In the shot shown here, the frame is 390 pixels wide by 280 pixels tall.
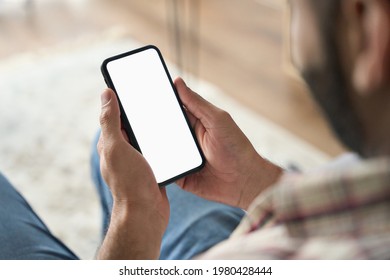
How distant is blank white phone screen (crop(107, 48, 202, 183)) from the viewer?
0.71 metres

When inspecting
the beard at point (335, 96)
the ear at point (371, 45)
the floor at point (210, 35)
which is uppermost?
the ear at point (371, 45)

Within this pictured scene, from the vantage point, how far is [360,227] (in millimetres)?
493

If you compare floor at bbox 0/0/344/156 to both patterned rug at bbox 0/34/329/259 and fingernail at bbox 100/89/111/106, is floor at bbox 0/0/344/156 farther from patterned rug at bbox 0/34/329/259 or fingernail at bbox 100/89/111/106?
fingernail at bbox 100/89/111/106

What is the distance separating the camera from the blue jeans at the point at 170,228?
0.79 m

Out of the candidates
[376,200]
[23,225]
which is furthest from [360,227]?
[23,225]

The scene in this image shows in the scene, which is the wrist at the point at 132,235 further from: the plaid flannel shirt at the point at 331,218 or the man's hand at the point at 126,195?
the plaid flannel shirt at the point at 331,218

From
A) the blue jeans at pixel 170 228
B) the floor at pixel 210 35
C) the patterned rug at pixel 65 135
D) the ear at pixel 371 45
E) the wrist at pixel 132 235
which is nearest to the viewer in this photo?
the ear at pixel 371 45

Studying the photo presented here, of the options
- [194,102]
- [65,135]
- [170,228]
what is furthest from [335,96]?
[65,135]

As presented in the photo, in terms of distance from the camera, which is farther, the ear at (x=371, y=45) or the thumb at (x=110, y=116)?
the thumb at (x=110, y=116)

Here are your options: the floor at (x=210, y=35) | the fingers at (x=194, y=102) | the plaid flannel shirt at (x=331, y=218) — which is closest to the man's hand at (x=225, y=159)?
the fingers at (x=194, y=102)

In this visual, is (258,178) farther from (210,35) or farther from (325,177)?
(210,35)

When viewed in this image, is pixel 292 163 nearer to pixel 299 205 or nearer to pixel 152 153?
pixel 152 153

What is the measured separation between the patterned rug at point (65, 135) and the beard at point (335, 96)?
2.48 ft

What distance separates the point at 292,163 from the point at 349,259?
0.89 meters
